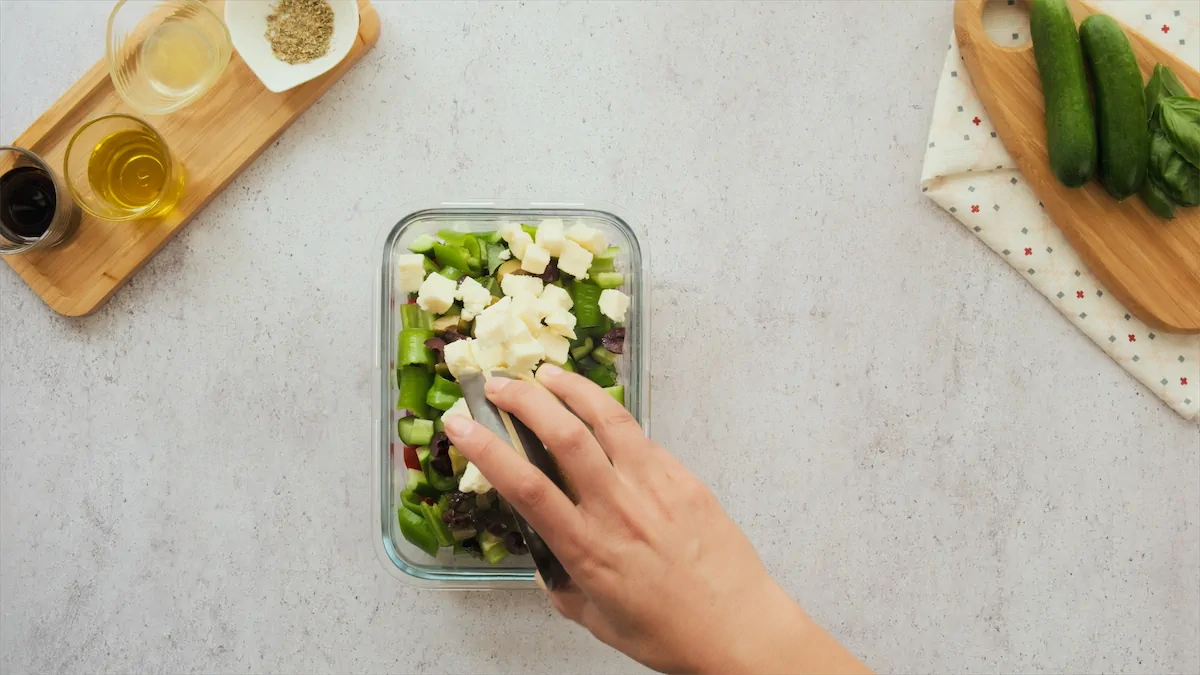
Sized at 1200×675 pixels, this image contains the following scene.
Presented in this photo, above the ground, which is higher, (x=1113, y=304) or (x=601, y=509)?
(x=1113, y=304)

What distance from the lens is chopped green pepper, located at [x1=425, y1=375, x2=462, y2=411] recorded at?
1.28 meters

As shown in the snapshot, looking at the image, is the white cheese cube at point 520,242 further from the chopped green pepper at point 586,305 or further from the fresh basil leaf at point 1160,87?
the fresh basil leaf at point 1160,87

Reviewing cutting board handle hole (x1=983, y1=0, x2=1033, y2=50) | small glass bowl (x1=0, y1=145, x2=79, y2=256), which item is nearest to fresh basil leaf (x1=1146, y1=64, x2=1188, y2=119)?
cutting board handle hole (x1=983, y1=0, x2=1033, y2=50)

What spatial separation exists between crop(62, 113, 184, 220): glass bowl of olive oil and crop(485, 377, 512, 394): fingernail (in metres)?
0.79

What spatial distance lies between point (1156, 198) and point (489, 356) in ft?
3.83

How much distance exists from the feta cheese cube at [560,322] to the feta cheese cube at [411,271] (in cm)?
22

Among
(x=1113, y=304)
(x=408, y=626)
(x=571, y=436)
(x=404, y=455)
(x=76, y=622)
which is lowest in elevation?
(x=76, y=622)

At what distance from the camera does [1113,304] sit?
1557 millimetres

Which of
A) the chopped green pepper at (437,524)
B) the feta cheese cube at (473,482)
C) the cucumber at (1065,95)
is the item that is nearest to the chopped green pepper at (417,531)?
the chopped green pepper at (437,524)

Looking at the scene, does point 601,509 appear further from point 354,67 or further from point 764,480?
point 354,67

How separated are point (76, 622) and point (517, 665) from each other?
795mm

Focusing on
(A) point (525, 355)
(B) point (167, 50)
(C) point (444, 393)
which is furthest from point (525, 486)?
(B) point (167, 50)

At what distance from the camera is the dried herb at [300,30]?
150 centimetres

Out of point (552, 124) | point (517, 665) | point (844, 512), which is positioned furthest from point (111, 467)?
point (844, 512)
